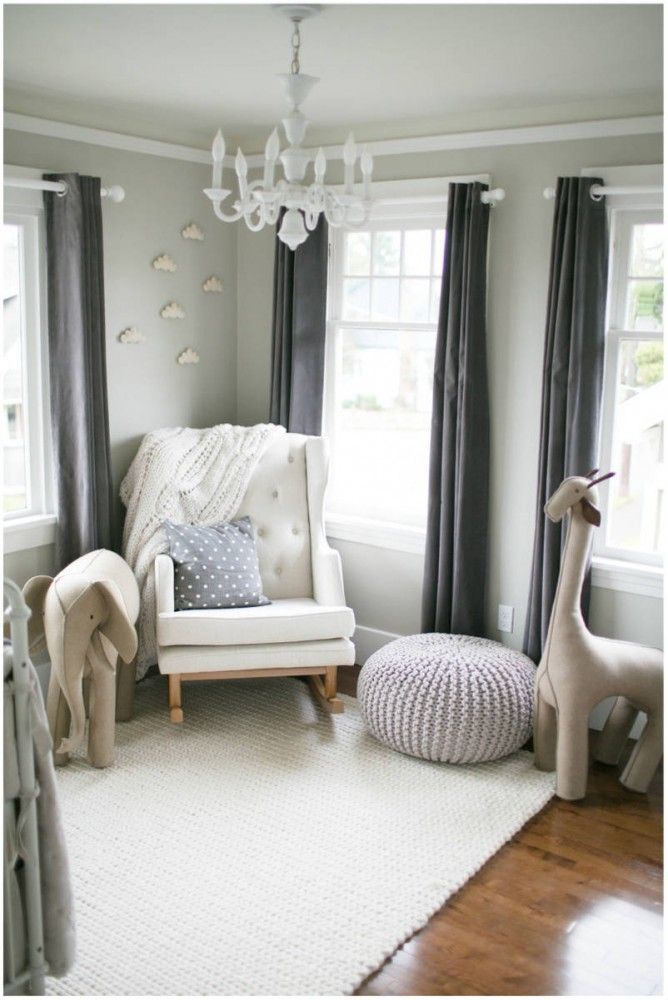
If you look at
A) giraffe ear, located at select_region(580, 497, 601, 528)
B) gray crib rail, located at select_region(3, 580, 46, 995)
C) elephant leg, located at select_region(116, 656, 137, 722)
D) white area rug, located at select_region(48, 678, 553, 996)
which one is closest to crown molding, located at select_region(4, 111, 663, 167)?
giraffe ear, located at select_region(580, 497, 601, 528)

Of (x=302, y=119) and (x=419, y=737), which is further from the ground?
(x=302, y=119)

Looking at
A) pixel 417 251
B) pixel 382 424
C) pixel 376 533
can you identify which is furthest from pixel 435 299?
pixel 376 533

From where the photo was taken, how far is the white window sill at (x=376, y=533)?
14.2 ft

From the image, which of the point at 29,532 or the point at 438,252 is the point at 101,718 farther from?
the point at 438,252

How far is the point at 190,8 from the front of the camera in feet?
8.65

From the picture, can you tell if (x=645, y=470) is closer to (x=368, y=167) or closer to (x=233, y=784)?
(x=368, y=167)

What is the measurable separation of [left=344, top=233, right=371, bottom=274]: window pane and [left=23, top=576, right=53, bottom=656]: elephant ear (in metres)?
1.99

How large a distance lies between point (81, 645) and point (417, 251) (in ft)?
7.22

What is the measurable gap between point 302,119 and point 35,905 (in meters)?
2.20

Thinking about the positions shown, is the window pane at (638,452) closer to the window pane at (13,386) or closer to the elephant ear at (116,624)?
the elephant ear at (116,624)

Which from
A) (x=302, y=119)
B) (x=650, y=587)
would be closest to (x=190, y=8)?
(x=302, y=119)

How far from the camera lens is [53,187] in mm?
3764

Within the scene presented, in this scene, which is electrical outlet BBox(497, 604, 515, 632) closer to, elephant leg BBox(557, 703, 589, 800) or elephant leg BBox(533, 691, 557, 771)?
elephant leg BBox(533, 691, 557, 771)

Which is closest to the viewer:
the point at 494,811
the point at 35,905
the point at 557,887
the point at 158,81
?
the point at 35,905
